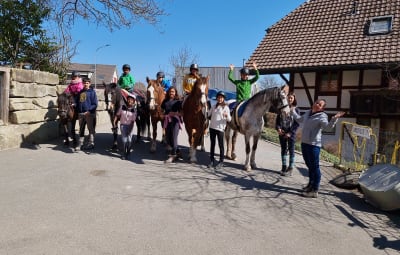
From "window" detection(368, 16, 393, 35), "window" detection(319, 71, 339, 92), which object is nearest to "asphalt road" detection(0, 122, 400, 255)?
"window" detection(319, 71, 339, 92)

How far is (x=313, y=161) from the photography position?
5.69m

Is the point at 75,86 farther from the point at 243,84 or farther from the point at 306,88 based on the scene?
the point at 306,88

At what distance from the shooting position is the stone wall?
8.01 metres

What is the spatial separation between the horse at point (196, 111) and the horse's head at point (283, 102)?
1.64 meters

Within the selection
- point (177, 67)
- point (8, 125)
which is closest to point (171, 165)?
point (8, 125)

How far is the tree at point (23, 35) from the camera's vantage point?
11.4 meters

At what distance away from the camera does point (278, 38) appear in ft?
62.0

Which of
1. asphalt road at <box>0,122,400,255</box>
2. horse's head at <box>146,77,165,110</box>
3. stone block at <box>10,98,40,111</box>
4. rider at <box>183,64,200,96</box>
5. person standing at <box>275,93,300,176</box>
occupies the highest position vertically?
rider at <box>183,64,200,96</box>

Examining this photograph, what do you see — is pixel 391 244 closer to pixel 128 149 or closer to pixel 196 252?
pixel 196 252

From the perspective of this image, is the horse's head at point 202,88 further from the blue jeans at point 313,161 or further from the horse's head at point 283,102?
the blue jeans at point 313,161

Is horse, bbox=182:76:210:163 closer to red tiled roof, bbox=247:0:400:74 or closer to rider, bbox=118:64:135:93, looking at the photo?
rider, bbox=118:64:135:93

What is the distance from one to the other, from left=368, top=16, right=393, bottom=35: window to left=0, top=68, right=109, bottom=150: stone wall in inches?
596

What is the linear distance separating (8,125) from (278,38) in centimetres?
1553

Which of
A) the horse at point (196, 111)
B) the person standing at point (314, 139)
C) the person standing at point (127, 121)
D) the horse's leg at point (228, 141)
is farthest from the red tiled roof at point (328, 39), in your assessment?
the person standing at point (127, 121)
